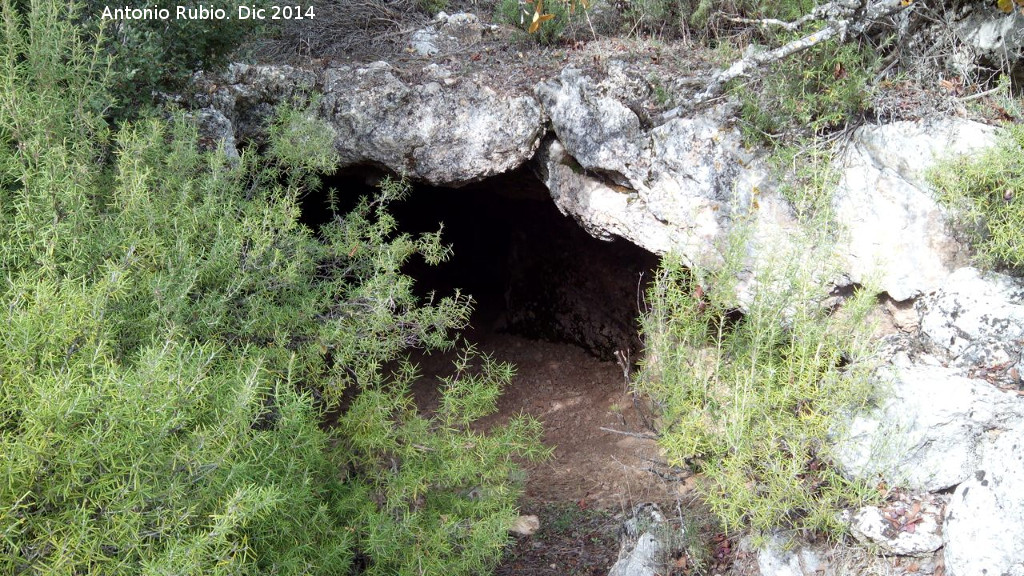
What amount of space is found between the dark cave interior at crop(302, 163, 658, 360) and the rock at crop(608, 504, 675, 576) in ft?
8.30

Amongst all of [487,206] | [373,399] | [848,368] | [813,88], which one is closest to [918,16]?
[813,88]

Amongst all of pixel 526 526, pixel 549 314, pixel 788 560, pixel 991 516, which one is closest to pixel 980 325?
pixel 991 516

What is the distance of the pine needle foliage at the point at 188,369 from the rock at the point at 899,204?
2064mm

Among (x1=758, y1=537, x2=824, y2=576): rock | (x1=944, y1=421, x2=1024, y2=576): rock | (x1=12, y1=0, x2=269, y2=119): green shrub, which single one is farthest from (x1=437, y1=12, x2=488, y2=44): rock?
(x1=944, y1=421, x2=1024, y2=576): rock

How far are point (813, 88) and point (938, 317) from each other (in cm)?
138

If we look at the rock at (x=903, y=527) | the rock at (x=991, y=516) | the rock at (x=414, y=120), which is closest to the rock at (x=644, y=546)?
the rock at (x=903, y=527)

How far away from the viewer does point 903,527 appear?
339cm

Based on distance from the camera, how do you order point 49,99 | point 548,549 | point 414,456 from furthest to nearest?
1. point 548,549
2. point 414,456
3. point 49,99

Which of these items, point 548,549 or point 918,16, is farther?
point 548,549

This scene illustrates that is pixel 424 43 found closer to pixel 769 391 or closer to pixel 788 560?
pixel 769 391

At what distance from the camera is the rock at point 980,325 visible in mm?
3504

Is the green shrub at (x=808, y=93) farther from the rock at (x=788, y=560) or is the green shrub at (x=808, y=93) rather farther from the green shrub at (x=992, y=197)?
the rock at (x=788, y=560)

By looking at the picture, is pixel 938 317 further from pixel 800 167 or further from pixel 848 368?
pixel 800 167

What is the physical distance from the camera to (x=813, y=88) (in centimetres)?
414
